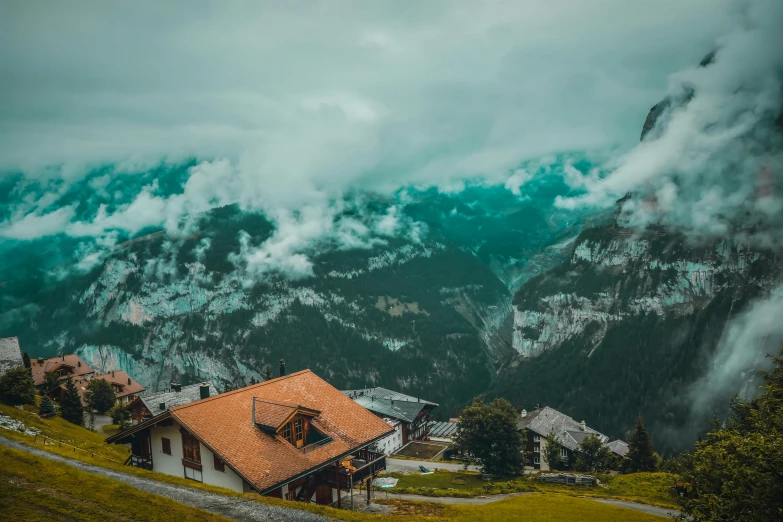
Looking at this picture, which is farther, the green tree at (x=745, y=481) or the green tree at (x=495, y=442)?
the green tree at (x=495, y=442)

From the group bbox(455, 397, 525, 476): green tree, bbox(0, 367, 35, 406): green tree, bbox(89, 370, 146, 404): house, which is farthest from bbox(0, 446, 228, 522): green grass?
bbox(89, 370, 146, 404): house

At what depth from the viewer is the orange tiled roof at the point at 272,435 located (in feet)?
100

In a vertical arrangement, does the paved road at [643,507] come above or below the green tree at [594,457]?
above

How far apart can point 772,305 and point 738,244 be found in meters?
A: 36.6

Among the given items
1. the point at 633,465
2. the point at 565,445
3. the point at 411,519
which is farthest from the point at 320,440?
the point at 565,445

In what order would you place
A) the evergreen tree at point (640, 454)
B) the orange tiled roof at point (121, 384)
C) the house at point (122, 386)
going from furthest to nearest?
the orange tiled roof at point (121, 384) → the house at point (122, 386) → the evergreen tree at point (640, 454)

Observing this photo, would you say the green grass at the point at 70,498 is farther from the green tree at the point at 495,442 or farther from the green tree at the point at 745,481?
the green tree at the point at 495,442

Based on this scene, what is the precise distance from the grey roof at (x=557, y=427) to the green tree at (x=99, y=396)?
271 ft

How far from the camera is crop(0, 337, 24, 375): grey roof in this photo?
217 ft

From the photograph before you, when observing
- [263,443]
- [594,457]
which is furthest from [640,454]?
[263,443]

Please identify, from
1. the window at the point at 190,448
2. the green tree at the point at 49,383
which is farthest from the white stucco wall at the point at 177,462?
the green tree at the point at 49,383

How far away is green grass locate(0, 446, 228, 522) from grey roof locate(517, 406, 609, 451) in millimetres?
87728

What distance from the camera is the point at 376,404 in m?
123

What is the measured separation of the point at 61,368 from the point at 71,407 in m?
37.7
